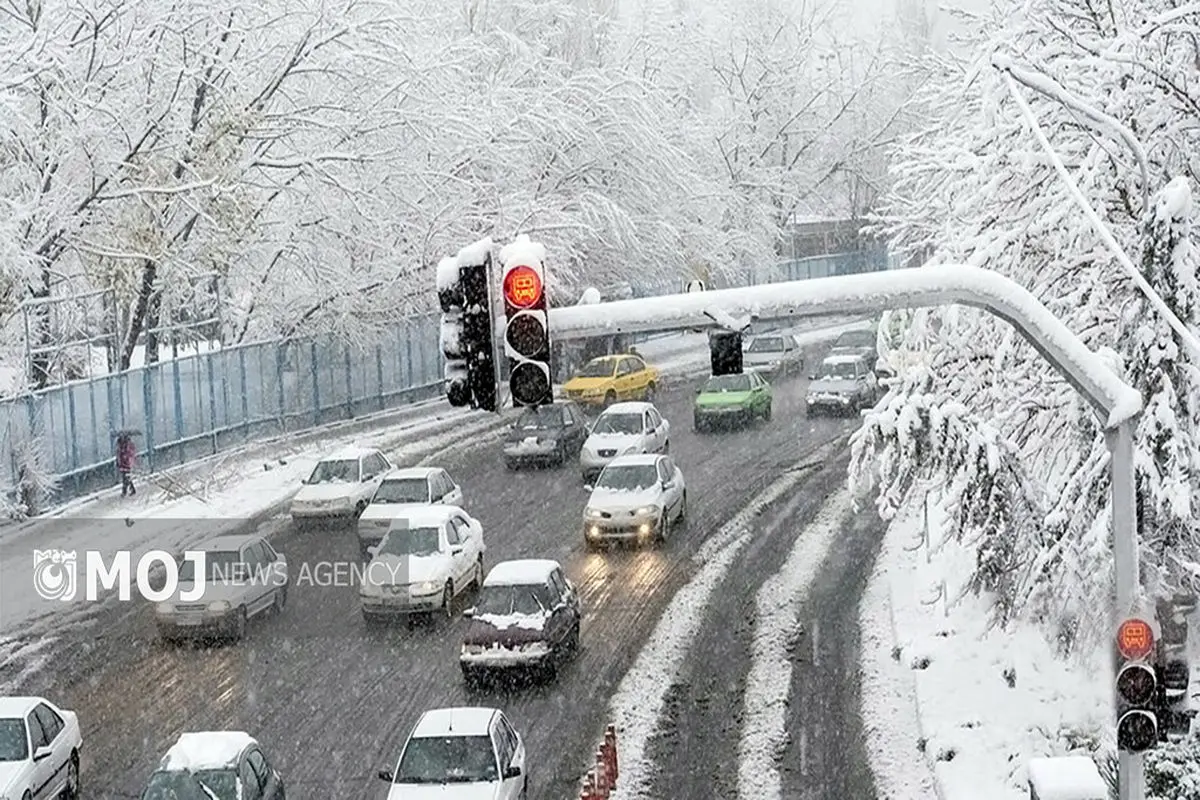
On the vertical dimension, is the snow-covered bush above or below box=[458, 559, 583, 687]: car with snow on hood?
above

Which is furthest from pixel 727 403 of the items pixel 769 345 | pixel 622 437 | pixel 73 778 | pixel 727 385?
pixel 73 778

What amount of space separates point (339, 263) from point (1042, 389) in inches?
1038

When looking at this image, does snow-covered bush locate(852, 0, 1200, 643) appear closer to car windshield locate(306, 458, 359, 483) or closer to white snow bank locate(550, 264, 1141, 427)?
white snow bank locate(550, 264, 1141, 427)

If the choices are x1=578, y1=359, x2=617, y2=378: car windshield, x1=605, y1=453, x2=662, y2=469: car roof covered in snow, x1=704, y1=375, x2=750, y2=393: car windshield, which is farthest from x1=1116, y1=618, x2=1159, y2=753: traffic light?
x1=578, y1=359, x2=617, y2=378: car windshield

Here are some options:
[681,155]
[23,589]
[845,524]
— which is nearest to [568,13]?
[681,155]

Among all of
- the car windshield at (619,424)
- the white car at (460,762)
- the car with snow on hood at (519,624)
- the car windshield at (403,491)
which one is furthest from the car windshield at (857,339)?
the white car at (460,762)

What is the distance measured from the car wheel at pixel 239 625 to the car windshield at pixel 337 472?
8.63 metres

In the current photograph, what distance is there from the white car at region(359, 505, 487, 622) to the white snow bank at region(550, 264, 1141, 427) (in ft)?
51.9

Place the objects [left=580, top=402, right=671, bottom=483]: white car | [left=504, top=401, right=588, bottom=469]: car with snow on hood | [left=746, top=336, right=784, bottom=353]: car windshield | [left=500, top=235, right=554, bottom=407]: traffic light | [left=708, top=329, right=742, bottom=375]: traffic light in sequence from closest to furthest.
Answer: [left=500, top=235, right=554, bottom=407]: traffic light, [left=708, top=329, right=742, bottom=375]: traffic light, [left=580, top=402, right=671, bottom=483]: white car, [left=504, top=401, right=588, bottom=469]: car with snow on hood, [left=746, top=336, right=784, bottom=353]: car windshield

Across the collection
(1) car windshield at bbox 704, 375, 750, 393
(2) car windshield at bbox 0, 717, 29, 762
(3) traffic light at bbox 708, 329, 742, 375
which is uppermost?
(3) traffic light at bbox 708, 329, 742, 375

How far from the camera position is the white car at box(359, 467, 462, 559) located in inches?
1150

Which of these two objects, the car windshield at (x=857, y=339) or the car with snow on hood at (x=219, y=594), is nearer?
the car with snow on hood at (x=219, y=594)

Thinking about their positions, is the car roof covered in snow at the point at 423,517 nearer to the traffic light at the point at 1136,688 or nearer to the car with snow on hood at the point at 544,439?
the car with snow on hood at the point at 544,439

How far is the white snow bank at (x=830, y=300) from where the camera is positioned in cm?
882
